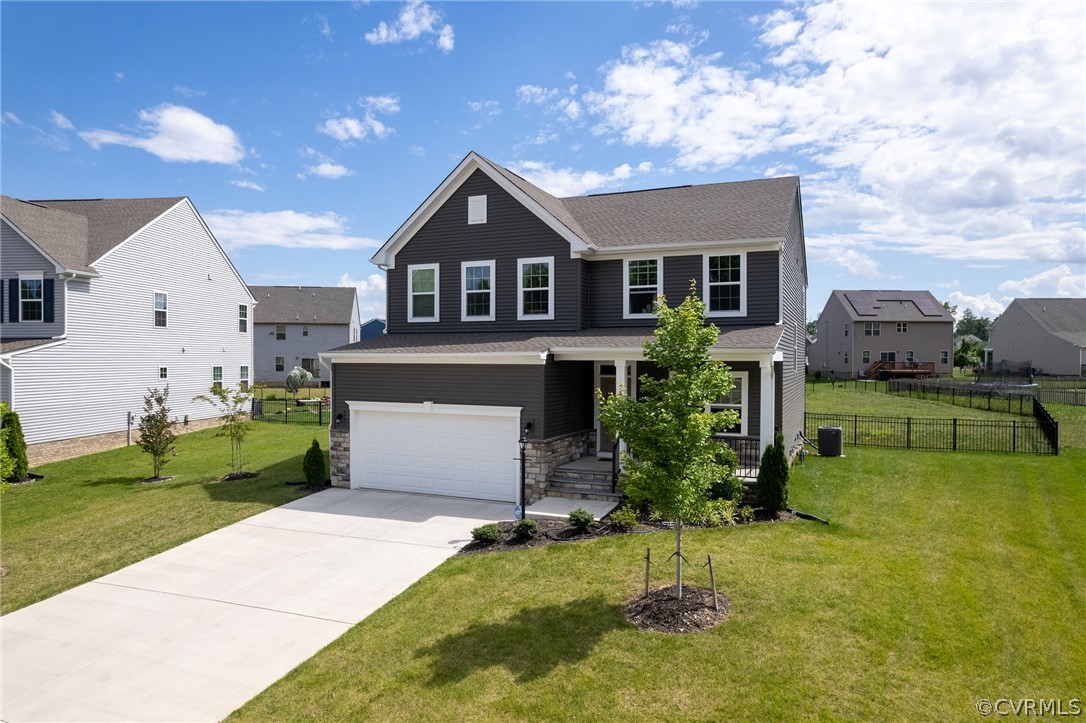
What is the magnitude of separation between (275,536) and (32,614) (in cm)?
405

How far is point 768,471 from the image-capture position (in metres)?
12.5

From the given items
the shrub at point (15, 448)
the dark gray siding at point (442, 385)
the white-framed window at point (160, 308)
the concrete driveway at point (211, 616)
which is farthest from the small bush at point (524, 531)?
the white-framed window at point (160, 308)

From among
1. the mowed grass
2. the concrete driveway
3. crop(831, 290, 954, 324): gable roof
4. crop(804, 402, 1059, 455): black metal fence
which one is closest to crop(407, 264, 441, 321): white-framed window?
the mowed grass

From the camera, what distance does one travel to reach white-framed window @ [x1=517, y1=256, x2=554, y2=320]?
1728 centimetres

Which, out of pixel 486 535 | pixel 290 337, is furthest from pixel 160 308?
pixel 290 337

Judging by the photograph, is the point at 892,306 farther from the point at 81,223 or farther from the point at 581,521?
the point at 81,223

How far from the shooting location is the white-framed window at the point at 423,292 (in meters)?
18.6

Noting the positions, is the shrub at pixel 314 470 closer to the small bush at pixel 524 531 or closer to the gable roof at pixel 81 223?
the small bush at pixel 524 531

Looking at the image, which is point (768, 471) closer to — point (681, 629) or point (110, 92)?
point (681, 629)

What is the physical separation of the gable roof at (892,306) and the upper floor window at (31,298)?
57939 millimetres

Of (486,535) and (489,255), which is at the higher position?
(489,255)

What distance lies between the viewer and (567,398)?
15969 mm

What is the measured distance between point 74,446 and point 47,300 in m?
5.35

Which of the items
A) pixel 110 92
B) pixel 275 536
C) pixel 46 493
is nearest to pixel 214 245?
pixel 110 92
